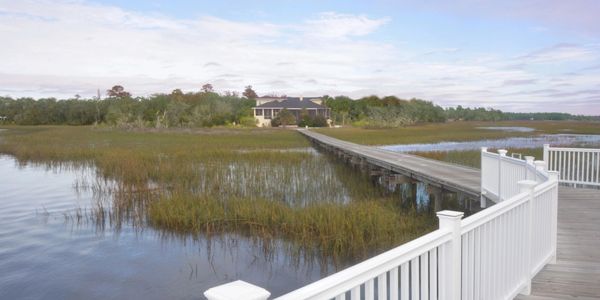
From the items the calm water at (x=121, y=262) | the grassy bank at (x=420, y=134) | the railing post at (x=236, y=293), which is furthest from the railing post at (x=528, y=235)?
the grassy bank at (x=420, y=134)

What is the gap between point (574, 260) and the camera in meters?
Result: 5.66

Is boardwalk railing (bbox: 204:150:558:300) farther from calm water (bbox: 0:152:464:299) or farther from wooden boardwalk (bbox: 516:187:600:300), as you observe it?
calm water (bbox: 0:152:464:299)

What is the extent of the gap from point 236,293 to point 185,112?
242 feet

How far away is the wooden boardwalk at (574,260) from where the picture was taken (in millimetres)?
4664

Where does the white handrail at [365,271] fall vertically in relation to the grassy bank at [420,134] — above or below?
above

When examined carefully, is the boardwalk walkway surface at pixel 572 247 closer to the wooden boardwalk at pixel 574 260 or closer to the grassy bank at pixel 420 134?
the wooden boardwalk at pixel 574 260

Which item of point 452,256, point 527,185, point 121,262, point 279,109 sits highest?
point 279,109

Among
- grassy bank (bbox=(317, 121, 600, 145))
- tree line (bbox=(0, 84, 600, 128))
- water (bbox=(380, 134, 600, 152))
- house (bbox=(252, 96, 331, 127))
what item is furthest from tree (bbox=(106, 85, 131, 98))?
water (bbox=(380, 134, 600, 152))

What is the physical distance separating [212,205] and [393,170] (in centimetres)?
647

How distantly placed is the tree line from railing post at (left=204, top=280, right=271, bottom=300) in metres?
62.6

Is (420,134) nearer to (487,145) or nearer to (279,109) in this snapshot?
(487,145)

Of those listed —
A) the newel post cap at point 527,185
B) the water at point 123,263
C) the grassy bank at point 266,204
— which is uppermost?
the newel post cap at point 527,185

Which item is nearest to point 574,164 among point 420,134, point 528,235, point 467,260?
point 528,235

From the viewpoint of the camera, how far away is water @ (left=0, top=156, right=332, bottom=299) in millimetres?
7453
